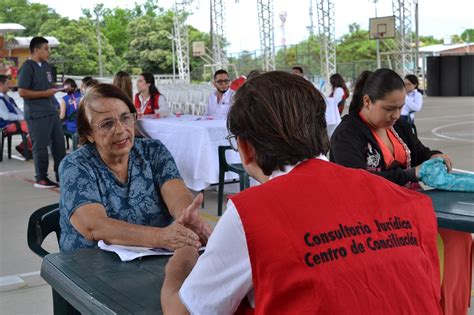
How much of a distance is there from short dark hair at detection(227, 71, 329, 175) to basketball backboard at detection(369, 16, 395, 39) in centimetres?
2525

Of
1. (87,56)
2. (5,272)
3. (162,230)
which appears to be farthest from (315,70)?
(162,230)

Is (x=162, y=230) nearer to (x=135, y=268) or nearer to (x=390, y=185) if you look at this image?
(x=135, y=268)

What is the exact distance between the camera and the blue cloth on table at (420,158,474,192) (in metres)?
2.93

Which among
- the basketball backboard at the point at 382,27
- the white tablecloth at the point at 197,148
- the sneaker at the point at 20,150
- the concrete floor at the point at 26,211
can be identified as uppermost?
the basketball backboard at the point at 382,27

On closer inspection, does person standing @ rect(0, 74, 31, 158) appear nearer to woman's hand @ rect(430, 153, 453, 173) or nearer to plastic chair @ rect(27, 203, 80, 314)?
plastic chair @ rect(27, 203, 80, 314)

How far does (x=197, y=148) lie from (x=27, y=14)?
4881 centimetres

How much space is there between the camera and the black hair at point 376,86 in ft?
10.7

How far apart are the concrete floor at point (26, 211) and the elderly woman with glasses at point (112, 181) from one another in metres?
1.49

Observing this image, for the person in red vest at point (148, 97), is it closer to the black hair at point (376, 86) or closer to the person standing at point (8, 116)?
the person standing at point (8, 116)

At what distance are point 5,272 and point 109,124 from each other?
2.31 meters

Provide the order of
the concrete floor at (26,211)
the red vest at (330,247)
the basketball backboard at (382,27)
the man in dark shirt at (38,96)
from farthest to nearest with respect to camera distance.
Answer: the basketball backboard at (382,27) → the man in dark shirt at (38,96) → the concrete floor at (26,211) → the red vest at (330,247)

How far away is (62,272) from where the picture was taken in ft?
6.54

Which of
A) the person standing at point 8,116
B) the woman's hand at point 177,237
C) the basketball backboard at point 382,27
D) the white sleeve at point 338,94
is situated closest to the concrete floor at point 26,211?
the person standing at point 8,116

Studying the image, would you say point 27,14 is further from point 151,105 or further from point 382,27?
point 151,105
